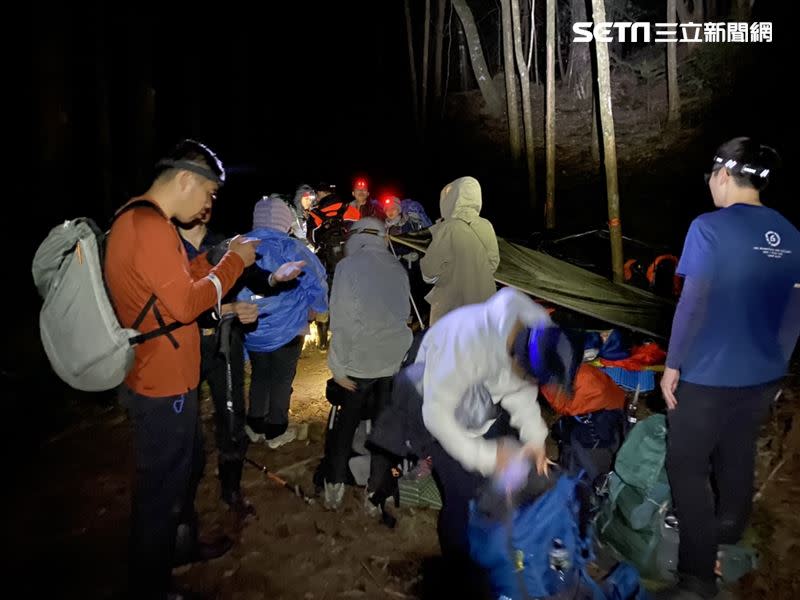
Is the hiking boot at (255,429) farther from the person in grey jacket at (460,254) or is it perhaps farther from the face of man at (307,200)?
the face of man at (307,200)

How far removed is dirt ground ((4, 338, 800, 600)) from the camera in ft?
9.41

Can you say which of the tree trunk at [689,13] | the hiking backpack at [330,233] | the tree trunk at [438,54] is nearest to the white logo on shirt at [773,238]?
the hiking backpack at [330,233]

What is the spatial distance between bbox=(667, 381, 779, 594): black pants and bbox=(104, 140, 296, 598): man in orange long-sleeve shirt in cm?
217

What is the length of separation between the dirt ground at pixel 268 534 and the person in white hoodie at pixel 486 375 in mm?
1023

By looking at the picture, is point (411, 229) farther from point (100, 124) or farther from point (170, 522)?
point (100, 124)

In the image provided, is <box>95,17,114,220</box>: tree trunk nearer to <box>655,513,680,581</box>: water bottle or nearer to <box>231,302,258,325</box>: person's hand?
<box>231,302,258,325</box>: person's hand

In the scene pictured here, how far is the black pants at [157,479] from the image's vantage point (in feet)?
7.47

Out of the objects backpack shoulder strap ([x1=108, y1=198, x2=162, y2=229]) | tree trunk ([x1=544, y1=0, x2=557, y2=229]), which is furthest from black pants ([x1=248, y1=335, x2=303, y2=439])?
tree trunk ([x1=544, y1=0, x2=557, y2=229])

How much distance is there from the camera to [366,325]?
10.6ft

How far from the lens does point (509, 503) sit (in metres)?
2.24

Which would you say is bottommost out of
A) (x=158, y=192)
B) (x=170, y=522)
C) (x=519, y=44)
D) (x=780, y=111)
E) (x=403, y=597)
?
(x=403, y=597)

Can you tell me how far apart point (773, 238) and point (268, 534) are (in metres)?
3.14

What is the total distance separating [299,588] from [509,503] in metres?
1.37

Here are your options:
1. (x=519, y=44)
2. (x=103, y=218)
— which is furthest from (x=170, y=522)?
(x=519, y=44)
